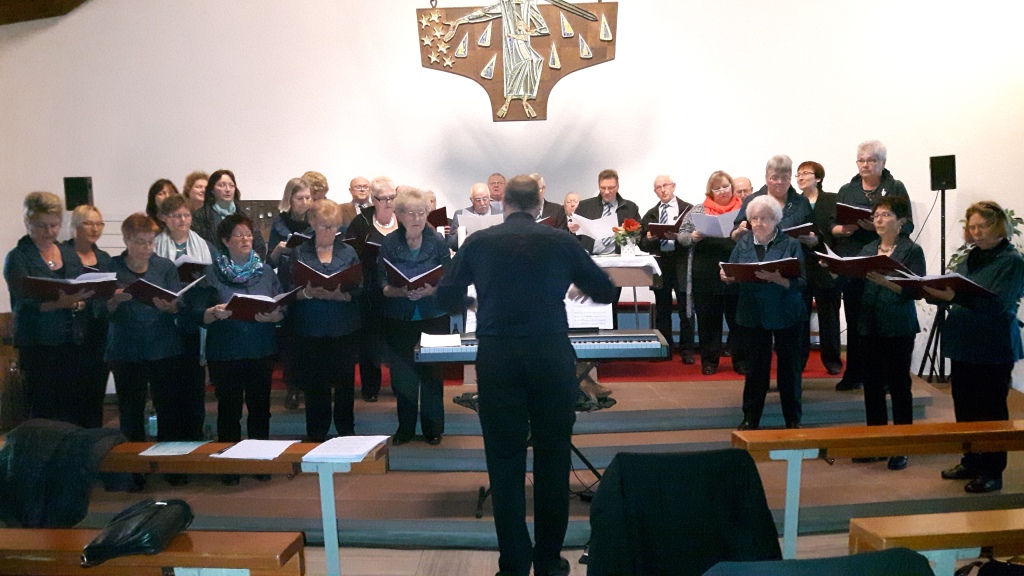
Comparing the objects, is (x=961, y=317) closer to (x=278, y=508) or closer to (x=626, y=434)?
(x=626, y=434)

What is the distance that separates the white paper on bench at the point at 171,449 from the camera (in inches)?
123

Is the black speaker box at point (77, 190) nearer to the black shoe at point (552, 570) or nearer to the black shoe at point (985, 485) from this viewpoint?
the black shoe at point (552, 570)

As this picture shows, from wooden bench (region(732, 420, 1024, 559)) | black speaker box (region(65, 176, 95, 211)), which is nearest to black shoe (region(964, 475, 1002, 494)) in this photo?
wooden bench (region(732, 420, 1024, 559))

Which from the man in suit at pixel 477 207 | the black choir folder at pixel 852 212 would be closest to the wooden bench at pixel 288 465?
the man in suit at pixel 477 207

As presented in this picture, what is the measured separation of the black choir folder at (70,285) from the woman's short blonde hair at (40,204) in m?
0.37

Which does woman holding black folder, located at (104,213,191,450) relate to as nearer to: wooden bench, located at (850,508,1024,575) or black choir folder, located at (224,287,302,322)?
black choir folder, located at (224,287,302,322)

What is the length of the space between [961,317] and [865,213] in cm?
99

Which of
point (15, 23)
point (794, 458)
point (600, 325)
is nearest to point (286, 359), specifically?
point (600, 325)

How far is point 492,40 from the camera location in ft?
22.6

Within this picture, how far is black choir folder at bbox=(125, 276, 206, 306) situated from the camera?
12.0 feet

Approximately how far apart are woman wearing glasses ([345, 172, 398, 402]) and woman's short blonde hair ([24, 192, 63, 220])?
1.55 meters

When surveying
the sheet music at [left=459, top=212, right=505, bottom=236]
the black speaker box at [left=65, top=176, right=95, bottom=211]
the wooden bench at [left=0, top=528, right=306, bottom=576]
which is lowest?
the wooden bench at [left=0, top=528, right=306, bottom=576]

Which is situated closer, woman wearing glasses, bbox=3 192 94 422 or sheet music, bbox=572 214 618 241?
woman wearing glasses, bbox=3 192 94 422

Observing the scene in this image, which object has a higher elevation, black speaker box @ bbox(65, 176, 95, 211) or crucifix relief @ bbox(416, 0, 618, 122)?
crucifix relief @ bbox(416, 0, 618, 122)
